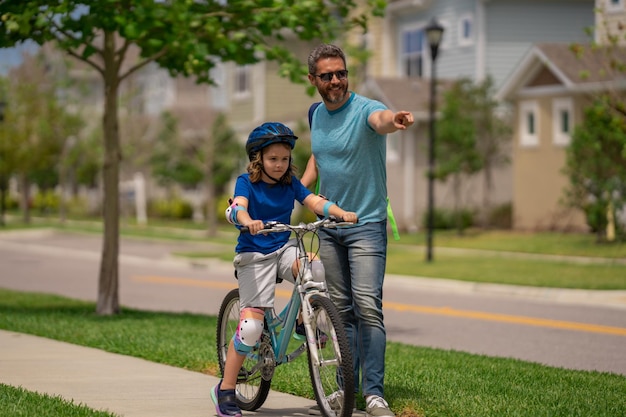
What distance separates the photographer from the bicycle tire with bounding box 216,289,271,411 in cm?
776

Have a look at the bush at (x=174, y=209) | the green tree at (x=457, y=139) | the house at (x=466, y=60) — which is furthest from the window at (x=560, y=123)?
the bush at (x=174, y=209)

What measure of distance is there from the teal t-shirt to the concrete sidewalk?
140 centimetres

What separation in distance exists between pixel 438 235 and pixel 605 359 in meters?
21.9

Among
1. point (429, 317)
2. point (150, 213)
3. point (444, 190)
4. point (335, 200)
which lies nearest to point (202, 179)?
point (150, 213)

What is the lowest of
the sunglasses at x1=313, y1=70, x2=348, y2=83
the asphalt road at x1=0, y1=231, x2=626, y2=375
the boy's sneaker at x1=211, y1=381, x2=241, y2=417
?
the asphalt road at x1=0, y1=231, x2=626, y2=375

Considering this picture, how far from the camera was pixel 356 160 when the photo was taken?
296 inches

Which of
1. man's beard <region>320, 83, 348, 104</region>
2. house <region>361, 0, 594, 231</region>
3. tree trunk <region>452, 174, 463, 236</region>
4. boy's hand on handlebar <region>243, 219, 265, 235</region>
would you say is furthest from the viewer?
house <region>361, 0, 594, 231</region>

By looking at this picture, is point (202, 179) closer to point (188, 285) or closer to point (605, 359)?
point (188, 285)

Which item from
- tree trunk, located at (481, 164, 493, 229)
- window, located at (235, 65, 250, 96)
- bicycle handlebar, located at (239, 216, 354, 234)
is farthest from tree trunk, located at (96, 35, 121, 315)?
window, located at (235, 65, 250, 96)

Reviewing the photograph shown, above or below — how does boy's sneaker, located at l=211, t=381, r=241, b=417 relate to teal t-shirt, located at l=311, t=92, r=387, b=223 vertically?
below

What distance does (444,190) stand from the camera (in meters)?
37.2

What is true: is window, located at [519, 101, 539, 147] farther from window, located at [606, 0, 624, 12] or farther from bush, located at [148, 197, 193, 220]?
bush, located at [148, 197, 193, 220]

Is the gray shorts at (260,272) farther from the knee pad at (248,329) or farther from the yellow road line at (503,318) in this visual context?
the yellow road line at (503,318)

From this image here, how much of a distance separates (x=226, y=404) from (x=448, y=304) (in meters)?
10.7
